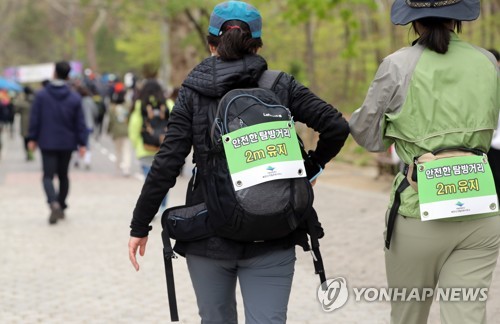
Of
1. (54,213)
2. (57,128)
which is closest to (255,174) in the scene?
(57,128)

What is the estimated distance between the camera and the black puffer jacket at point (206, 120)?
399 cm

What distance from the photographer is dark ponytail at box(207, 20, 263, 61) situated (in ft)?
13.3

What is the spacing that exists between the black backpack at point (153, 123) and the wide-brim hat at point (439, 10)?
792 centimetres

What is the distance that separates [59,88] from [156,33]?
36.5 m

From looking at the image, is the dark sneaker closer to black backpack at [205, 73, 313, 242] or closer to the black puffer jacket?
the black puffer jacket

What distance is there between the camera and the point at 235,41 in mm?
4043

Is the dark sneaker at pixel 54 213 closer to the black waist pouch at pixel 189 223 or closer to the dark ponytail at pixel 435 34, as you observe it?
the black waist pouch at pixel 189 223

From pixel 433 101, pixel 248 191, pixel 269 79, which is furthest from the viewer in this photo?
pixel 269 79

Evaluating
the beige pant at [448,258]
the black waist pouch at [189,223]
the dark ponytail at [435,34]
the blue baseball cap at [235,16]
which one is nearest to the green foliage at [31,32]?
the blue baseball cap at [235,16]

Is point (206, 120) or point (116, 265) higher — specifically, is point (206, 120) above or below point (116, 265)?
above

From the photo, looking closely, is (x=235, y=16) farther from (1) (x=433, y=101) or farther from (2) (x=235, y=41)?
(1) (x=433, y=101)

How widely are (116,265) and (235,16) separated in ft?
17.3

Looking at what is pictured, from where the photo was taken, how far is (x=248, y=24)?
4098 mm

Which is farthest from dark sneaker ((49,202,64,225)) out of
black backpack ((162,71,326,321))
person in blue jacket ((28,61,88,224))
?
black backpack ((162,71,326,321))
